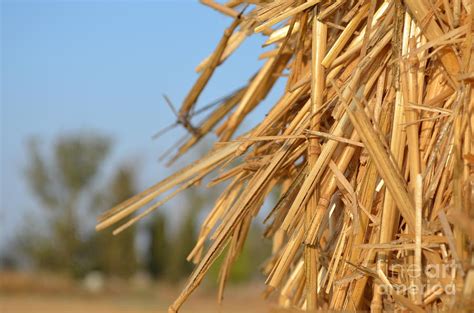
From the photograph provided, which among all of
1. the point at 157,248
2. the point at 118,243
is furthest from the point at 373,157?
the point at 157,248

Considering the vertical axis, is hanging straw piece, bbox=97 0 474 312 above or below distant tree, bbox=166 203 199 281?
above

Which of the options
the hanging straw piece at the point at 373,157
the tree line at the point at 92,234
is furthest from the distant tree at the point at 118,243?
the hanging straw piece at the point at 373,157

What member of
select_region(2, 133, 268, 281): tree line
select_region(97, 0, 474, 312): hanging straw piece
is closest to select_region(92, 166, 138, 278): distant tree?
select_region(2, 133, 268, 281): tree line

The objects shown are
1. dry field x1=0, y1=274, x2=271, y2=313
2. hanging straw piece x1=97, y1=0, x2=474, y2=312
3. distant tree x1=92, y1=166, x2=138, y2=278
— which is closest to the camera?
hanging straw piece x1=97, y1=0, x2=474, y2=312

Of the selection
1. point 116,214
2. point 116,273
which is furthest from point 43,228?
point 116,214

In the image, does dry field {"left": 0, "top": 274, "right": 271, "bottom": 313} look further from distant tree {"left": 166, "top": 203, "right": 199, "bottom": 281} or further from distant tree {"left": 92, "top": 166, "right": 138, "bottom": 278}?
distant tree {"left": 166, "top": 203, "right": 199, "bottom": 281}

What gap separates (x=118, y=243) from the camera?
62.5ft

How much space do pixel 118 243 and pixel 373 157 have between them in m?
18.0

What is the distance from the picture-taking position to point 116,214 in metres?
2.11

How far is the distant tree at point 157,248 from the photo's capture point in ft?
64.1

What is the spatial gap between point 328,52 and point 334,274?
51 cm

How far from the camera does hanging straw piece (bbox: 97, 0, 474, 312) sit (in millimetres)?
1462

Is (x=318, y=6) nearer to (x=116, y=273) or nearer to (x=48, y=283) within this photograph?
(x=48, y=283)

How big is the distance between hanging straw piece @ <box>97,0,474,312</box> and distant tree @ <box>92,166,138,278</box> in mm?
17175
